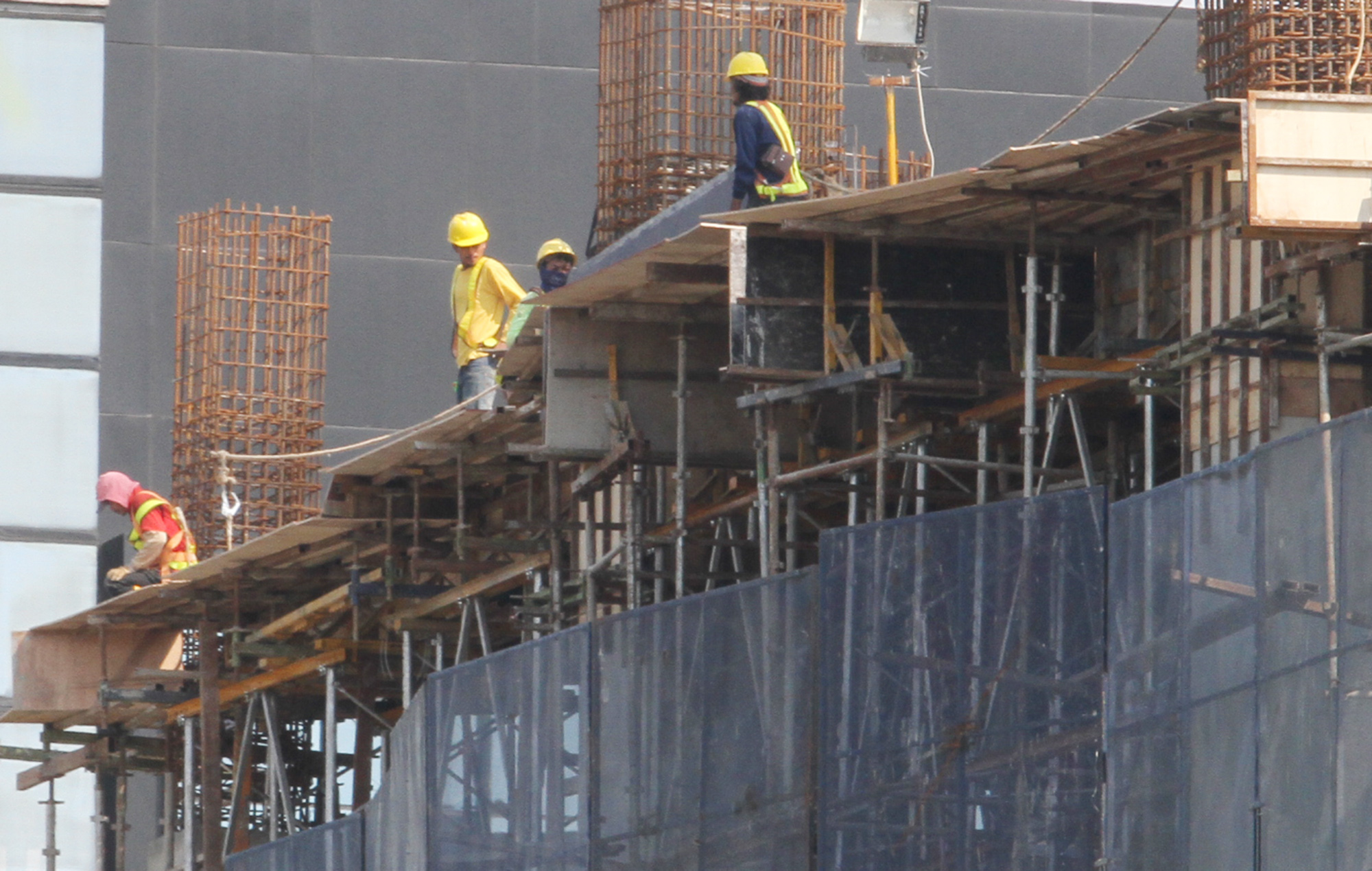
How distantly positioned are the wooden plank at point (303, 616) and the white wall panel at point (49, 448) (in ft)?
19.6

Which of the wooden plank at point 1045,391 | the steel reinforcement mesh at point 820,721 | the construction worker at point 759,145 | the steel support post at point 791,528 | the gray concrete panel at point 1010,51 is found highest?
the gray concrete panel at point 1010,51

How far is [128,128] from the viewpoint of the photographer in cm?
3978

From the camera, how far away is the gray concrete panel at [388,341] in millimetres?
39438

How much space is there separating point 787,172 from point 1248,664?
894cm

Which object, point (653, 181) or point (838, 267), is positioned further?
point (653, 181)

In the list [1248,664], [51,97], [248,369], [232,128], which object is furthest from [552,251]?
[51,97]

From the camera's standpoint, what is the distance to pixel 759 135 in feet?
74.6

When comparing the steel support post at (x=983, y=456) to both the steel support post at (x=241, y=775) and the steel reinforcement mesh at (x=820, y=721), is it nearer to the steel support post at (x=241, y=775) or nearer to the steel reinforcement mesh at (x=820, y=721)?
the steel reinforcement mesh at (x=820, y=721)

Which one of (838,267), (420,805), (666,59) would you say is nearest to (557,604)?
(420,805)

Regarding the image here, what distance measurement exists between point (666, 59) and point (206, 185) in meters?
9.05

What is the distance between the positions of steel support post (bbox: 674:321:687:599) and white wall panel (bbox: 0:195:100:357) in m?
16.9

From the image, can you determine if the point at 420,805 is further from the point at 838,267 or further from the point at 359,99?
the point at 359,99

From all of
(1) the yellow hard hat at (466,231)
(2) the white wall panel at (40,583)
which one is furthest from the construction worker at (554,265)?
(2) the white wall panel at (40,583)

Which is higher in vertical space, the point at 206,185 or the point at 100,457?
the point at 206,185
